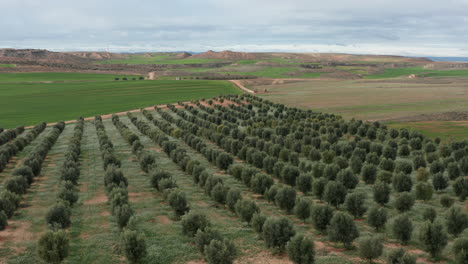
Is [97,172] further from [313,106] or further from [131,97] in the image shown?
[131,97]

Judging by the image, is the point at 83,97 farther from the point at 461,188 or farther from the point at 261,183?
the point at 461,188

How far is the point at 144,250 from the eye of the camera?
62.6 feet

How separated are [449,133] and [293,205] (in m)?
41.1

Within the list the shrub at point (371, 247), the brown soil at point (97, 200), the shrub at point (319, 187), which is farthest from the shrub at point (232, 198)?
the brown soil at point (97, 200)

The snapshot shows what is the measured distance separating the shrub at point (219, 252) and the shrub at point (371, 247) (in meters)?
6.32

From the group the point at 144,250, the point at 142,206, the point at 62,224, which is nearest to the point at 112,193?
the point at 142,206

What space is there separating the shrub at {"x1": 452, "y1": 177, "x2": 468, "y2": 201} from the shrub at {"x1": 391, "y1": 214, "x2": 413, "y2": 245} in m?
10.8

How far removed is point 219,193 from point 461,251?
1572cm

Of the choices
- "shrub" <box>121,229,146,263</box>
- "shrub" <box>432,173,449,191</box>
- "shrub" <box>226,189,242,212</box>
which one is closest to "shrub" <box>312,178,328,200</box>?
"shrub" <box>226,189,242,212</box>

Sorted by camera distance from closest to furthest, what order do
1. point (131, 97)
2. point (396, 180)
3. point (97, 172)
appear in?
point (396, 180)
point (97, 172)
point (131, 97)

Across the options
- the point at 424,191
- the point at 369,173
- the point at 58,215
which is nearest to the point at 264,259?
the point at 58,215

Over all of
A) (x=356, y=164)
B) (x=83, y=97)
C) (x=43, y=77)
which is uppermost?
(x=43, y=77)

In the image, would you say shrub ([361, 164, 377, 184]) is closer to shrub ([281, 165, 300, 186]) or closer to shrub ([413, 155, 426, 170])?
shrub ([281, 165, 300, 186])

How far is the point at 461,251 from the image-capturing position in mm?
17750
